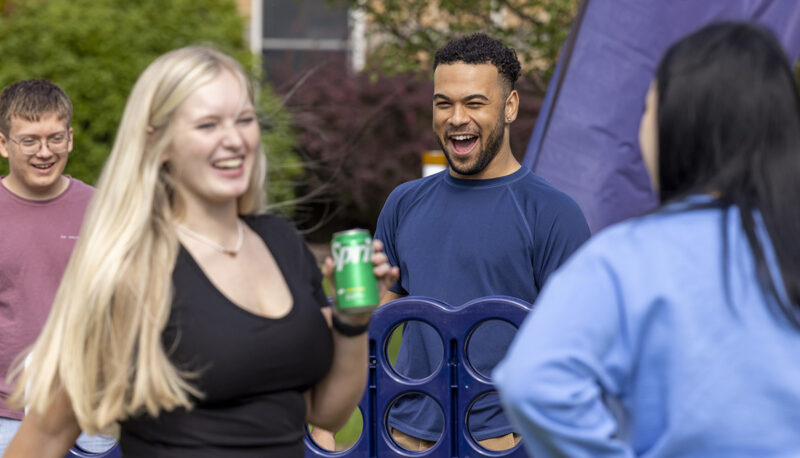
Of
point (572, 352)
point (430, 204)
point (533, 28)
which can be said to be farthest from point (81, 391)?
Answer: point (533, 28)

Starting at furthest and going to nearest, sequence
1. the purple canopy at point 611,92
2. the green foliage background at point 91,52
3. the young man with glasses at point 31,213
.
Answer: the green foliage background at point 91,52, the purple canopy at point 611,92, the young man with glasses at point 31,213

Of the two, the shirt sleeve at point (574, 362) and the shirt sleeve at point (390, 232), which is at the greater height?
the shirt sleeve at point (574, 362)

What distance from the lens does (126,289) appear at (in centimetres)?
221

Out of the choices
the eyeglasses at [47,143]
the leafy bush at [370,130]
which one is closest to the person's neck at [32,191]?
the eyeglasses at [47,143]

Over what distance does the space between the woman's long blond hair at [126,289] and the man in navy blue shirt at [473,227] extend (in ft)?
5.12

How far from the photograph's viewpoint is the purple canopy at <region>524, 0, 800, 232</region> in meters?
5.49

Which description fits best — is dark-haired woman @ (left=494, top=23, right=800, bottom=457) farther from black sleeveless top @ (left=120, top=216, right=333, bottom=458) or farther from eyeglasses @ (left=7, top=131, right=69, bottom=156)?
eyeglasses @ (left=7, top=131, right=69, bottom=156)

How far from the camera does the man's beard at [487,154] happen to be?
388cm

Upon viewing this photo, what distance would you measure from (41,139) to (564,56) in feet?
9.25

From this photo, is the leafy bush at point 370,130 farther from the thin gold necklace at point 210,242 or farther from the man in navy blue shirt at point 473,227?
the thin gold necklace at point 210,242

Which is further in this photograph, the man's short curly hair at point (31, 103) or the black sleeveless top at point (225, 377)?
the man's short curly hair at point (31, 103)

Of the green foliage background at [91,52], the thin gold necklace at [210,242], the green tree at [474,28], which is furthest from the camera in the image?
the green foliage background at [91,52]

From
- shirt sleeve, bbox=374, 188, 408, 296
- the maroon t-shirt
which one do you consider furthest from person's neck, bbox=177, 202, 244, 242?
the maroon t-shirt

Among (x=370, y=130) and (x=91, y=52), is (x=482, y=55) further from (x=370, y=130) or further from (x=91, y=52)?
(x=91, y=52)
